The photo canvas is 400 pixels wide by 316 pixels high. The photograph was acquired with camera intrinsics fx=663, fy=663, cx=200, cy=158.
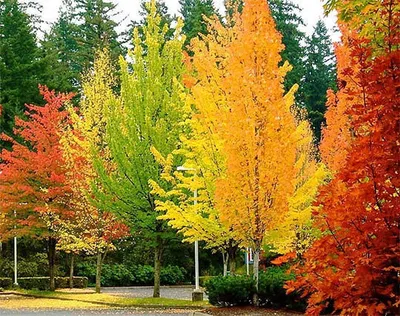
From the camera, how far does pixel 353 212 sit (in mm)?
6719

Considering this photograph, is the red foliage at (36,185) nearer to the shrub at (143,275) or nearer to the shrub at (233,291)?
the shrub at (233,291)

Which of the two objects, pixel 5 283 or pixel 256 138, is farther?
pixel 5 283

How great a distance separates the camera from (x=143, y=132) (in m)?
23.9

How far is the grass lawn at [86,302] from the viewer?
23062mm

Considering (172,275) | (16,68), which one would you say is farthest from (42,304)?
(16,68)

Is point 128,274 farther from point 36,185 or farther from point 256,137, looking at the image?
point 256,137

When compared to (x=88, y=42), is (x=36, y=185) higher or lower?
lower

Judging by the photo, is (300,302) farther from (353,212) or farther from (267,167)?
(353,212)

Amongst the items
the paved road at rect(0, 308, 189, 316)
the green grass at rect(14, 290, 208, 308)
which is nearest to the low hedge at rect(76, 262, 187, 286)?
the green grass at rect(14, 290, 208, 308)

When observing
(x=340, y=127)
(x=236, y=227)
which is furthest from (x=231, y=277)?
(x=340, y=127)

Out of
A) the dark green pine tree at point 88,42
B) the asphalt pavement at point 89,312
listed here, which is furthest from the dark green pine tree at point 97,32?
the asphalt pavement at point 89,312

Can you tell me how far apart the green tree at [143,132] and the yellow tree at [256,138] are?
19.0 feet

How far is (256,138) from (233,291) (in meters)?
4.15

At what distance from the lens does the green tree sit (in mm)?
23625
